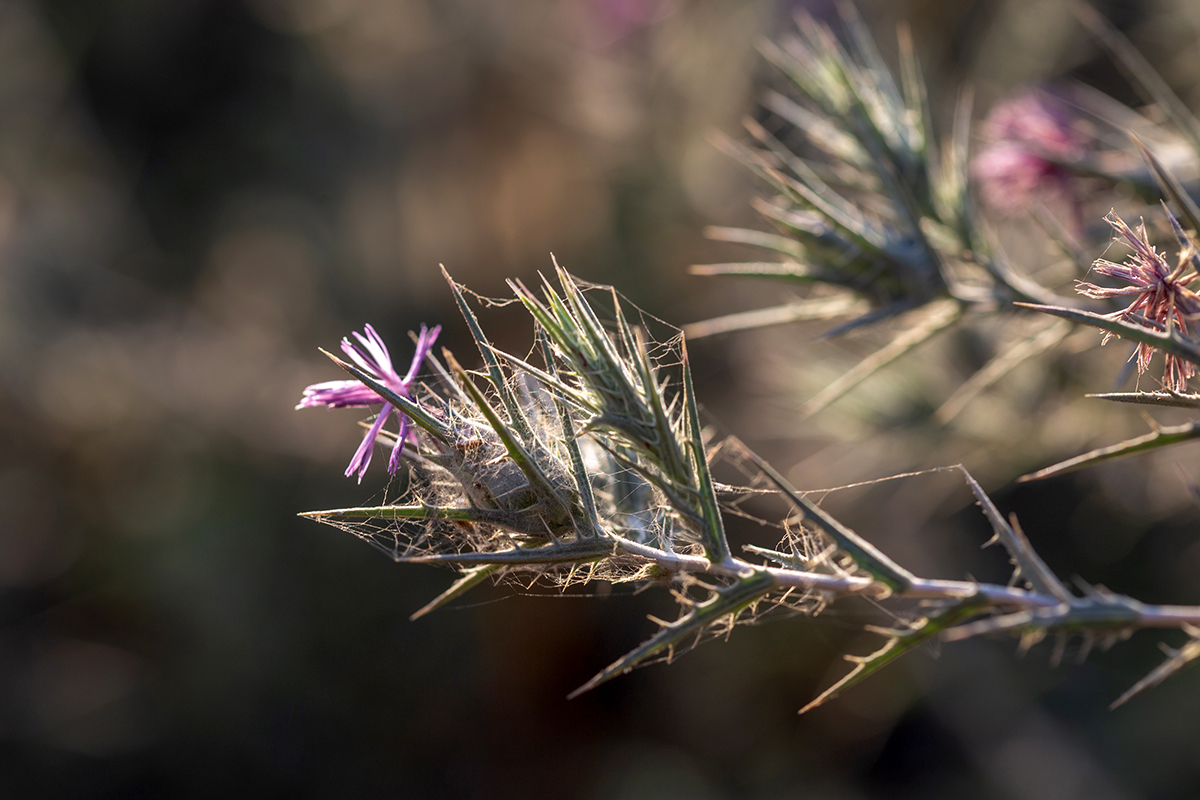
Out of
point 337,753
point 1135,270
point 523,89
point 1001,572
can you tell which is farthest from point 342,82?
point 1135,270

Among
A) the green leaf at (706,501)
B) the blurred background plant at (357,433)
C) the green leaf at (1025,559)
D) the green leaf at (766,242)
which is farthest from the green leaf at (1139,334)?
the blurred background plant at (357,433)

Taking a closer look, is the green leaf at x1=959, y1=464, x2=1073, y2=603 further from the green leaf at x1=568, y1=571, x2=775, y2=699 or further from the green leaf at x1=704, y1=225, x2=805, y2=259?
the green leaf at x1=704, y1=225, x2=805, y2=259

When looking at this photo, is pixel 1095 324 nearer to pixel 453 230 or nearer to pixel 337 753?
pixel 337 753

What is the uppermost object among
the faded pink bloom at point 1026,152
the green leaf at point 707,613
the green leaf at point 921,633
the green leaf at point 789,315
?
the faded pink bloom at point 1026,152

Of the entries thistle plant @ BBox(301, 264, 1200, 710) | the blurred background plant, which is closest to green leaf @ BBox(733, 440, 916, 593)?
thistle plant @ BBox(301, 264, 1200, 710)

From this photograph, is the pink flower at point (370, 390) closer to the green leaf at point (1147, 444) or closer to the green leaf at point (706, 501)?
the green leaf at point (706, 501)
